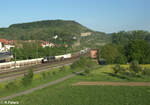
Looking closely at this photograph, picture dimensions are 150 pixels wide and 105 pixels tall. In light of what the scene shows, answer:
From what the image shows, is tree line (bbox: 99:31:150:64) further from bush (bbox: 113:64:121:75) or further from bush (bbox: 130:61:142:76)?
bush (bbox: 130:61:142:76)

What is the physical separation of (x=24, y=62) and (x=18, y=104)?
4870 centimetres

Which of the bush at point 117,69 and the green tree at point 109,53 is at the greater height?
the green tree at point 109,53

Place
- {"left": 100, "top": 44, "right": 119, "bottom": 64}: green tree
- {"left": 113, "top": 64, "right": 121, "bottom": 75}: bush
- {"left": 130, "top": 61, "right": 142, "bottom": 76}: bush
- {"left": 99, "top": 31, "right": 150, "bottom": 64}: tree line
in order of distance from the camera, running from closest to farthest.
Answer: {"left": 130, "top": 61, "right": 142, "bottom": 76}: bush → {"left": 113, "top": 64, "right": 121, "bottom": 75}: bush → {"left": 100, "top": 44, "right": 119, "bottom": 64}: green tree → {"left": 99, "top": 31, "right": 150, "bottom": 64}: tree line

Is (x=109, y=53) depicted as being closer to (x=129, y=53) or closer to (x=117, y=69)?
(x=129, y=53)

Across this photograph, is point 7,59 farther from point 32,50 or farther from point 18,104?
point 18,104

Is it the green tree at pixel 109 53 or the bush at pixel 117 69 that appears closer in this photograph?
the bush at pixel 117 69

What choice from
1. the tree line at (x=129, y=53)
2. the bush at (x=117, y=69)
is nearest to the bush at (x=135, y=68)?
the bush at (x=117, y=69)

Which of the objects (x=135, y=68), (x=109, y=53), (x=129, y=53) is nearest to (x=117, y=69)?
(x=135, y=68)

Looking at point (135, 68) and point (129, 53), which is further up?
point (129, 53)

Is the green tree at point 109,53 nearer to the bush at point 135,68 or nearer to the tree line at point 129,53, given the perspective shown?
the tree line at point 129,53

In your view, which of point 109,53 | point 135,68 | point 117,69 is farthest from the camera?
point 109,53

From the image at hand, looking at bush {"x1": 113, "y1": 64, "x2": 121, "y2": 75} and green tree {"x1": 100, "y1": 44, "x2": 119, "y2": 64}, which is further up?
green tree {"x1": 100, "y1": 44, "x2": 119, "y2": 64}

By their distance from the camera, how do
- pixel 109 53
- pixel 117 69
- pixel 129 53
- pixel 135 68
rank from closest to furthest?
pixel 135 68, pixel 117 69, pixel 109 53, pixel 129 53

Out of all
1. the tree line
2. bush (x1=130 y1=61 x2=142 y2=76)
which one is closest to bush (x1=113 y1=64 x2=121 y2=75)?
bush (x1=130 y1=61 x2=142 y2=76)
